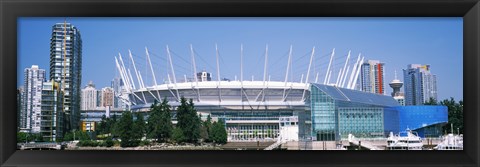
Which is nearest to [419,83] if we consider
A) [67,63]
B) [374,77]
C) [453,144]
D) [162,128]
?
[453,144]

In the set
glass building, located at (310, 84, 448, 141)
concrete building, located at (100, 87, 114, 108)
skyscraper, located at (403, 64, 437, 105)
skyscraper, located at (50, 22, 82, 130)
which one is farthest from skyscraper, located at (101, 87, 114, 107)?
skyscraper, located at (403, 64, 437, 105)

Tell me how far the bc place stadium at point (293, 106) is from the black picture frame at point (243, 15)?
12.3 feet

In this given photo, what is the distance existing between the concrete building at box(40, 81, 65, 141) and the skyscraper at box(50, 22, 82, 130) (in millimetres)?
59

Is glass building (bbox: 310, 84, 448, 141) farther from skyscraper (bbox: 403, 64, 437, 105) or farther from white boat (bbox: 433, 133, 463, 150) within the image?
white boat (bbox: 433, 133, 463, 150)

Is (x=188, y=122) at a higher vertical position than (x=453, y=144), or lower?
lower

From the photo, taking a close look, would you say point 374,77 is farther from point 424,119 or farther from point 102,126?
point 102,126

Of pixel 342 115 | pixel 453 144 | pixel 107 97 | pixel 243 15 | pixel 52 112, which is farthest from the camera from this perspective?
pixel 342 115

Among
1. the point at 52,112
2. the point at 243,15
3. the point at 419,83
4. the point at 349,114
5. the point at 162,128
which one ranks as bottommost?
the point at 162,128

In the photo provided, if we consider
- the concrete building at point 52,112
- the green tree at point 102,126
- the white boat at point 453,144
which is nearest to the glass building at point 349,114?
the green tree at point 102,126

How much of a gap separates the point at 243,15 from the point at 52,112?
109 inches

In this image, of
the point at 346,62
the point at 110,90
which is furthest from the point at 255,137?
the point at 110,90

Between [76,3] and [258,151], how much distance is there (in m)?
0.75

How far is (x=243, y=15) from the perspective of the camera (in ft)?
5.07

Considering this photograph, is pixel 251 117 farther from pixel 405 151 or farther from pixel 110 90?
pixel 405 151
